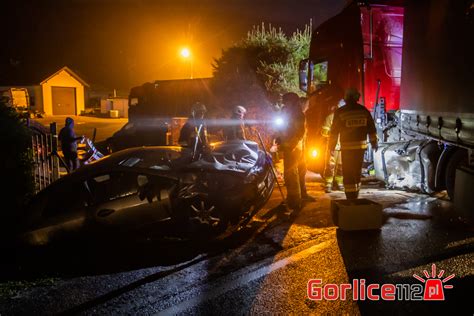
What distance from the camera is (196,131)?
23.5ft

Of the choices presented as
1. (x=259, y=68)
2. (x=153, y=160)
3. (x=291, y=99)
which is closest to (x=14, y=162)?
(x=153, y=160)

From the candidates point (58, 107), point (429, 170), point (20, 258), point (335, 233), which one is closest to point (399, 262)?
point (335, 233)

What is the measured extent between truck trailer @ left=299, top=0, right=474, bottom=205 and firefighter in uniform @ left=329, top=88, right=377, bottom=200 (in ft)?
3.26

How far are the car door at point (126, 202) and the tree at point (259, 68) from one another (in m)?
9.86

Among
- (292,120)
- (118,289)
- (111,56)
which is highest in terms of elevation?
(111,56)

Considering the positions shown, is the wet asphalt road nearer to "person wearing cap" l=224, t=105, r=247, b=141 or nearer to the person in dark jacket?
"person wearing cap" l=224, t=105, r=247, b=141

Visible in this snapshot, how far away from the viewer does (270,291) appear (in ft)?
12.7

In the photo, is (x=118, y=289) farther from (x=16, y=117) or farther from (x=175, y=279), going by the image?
(x=16, y=117)

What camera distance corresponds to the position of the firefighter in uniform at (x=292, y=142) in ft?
21.7

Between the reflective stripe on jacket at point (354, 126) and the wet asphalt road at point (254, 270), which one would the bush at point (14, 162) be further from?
the reflective stripe on jacket at point (354, 126)

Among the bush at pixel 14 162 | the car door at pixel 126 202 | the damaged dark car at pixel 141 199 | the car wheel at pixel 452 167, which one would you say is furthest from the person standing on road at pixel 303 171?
the bush at pixel 14 162

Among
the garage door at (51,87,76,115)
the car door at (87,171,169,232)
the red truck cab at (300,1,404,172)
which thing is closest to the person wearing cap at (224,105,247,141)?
the red truck cab at (300,1,404,172)

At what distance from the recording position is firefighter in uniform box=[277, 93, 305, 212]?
6.63m

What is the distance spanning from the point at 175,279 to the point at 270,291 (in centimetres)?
108
